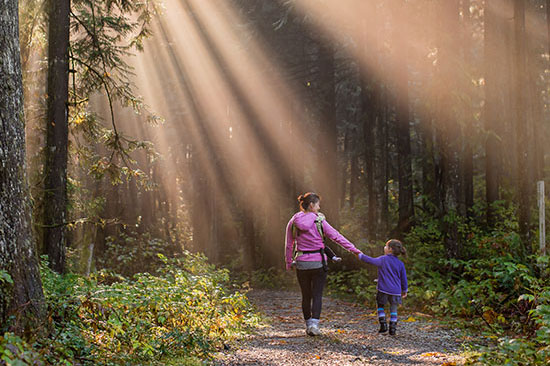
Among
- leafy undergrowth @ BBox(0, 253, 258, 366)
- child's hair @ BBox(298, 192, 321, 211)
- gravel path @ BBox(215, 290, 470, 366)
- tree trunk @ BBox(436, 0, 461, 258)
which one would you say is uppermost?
tree trunk @ BBox(436, 0, 461, 258)

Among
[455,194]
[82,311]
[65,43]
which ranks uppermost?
[65,43]

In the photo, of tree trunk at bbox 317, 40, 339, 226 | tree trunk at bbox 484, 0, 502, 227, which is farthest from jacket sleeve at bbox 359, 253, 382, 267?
tree trunk at bbox 317, 40, 339, 226

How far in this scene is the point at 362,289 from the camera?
50.6 ft

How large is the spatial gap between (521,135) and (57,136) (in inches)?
391

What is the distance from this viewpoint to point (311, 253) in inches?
338

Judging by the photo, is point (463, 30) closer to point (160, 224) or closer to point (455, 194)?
point (455, 194)

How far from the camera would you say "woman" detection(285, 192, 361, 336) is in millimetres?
8492

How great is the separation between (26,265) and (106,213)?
776 inches

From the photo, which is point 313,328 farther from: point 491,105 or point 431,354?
point 491,105

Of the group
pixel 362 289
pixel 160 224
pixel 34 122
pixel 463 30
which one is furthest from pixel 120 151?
pixel 160 224

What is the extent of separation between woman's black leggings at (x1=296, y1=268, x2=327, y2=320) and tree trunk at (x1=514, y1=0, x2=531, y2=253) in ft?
16.5

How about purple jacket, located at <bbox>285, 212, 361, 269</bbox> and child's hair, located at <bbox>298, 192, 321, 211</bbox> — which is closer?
purple jacket, located at <bbox>285, 212, 361, 269</bbox>

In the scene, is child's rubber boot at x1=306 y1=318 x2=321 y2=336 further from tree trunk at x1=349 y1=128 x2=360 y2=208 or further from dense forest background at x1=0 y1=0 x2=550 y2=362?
tree trunk at x1=349 y1=128 x2=360 y2=208

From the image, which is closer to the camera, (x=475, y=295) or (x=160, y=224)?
(x=475, y=295)
